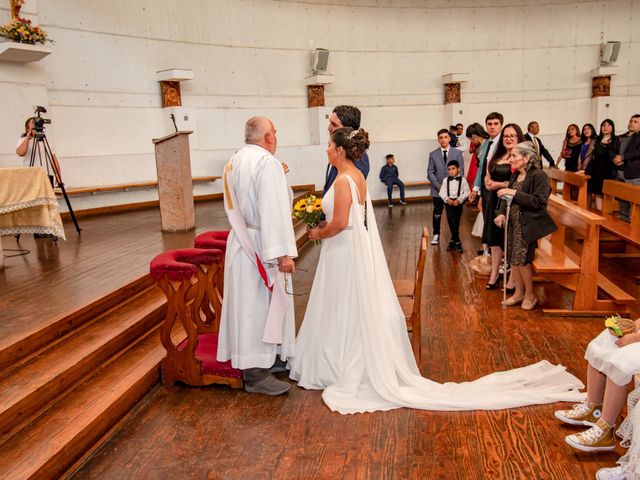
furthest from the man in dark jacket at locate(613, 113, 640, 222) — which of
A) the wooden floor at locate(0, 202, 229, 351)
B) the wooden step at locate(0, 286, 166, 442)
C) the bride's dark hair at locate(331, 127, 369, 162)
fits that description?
the wooden step at locate(0, 286, 166, 442)

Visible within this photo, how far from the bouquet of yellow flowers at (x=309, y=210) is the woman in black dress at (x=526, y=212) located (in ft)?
6.02

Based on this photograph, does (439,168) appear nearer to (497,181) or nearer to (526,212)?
(497,181)

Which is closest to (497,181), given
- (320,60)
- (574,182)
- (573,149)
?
(574,182)

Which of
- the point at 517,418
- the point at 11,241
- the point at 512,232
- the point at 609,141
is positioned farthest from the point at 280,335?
the point at 609,141

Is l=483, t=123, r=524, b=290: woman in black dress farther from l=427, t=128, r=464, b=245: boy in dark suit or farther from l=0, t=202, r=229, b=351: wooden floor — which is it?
l=0, t=202, r=229, b=351: wooden floor

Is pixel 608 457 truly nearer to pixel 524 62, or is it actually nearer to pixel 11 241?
pixel 11 241

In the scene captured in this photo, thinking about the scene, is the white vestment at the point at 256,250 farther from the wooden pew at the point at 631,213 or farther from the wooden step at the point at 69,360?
the wooden pew at the point at 631,213

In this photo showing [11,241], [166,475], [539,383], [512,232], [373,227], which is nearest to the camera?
[166,475]

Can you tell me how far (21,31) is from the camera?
7500 millimetres

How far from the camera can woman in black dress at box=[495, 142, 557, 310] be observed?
466cm

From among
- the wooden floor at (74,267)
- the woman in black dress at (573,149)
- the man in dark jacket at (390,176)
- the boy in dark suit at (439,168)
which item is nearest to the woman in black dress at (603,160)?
the woman in black dress at (573,149)

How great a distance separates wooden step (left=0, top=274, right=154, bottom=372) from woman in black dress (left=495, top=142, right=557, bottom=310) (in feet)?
9.93

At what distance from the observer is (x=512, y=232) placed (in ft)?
16.1

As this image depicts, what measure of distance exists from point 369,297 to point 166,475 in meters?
1.45
